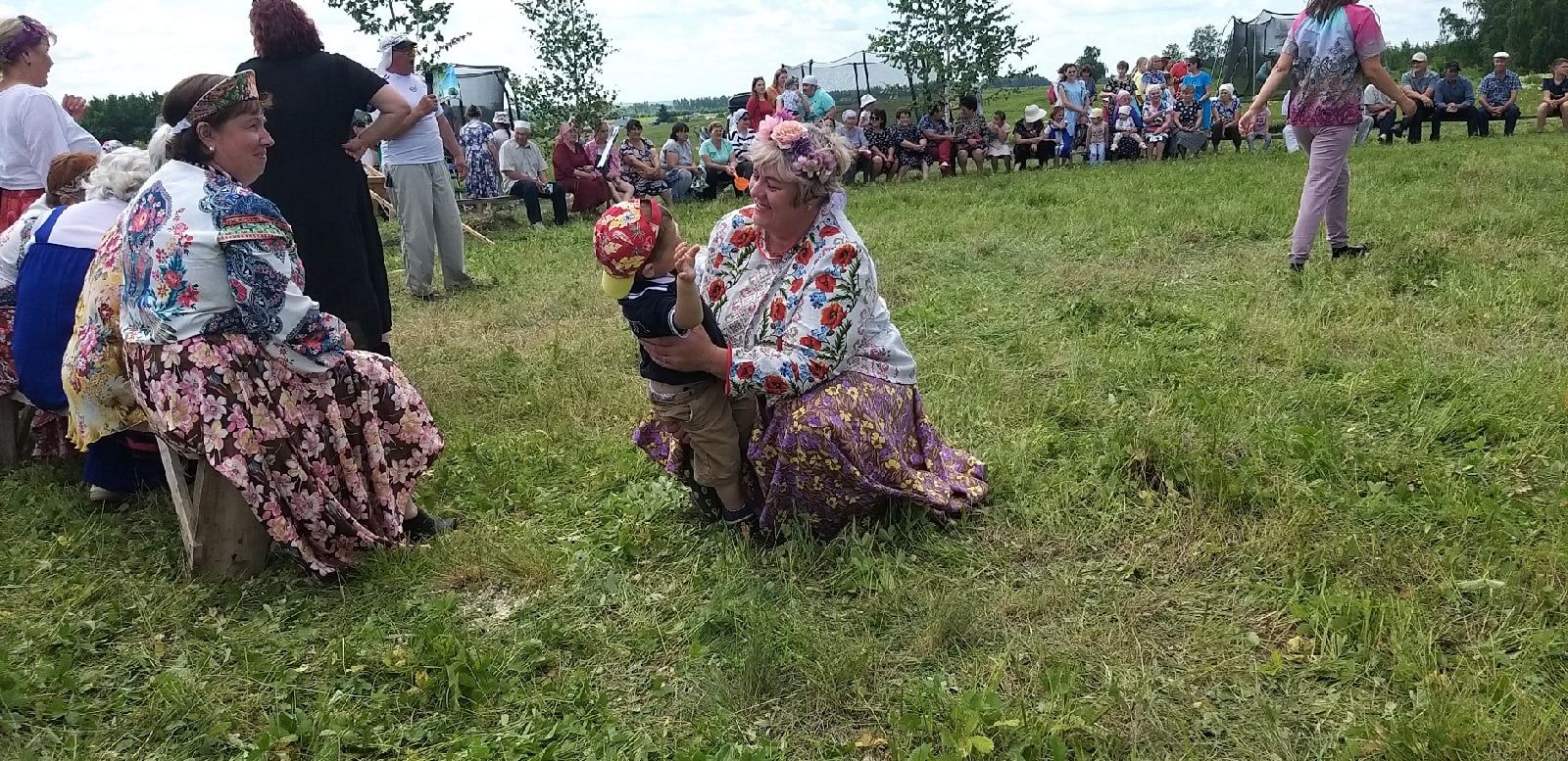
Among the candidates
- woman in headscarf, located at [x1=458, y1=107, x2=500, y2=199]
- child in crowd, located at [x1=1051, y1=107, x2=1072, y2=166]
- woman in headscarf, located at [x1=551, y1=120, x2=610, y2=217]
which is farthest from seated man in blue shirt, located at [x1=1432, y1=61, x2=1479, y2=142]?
woman in headscarf, located at [x1=458, y1=107, x2=500, y2=199]

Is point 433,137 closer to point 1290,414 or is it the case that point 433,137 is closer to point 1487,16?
point 1290,414

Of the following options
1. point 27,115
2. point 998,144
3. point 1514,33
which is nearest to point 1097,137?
point 998,144

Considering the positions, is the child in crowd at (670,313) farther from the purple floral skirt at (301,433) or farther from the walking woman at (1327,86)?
the walking woman at (1327,86)

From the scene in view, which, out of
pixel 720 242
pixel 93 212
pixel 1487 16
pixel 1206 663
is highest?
Result: pixel 1487 16

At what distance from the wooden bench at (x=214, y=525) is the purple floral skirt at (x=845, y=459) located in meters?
1.37

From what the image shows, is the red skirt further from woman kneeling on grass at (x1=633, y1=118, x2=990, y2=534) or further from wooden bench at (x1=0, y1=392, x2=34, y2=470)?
woman kneeling on grass at (x1=633, y1=118, x2=990, y2=534)

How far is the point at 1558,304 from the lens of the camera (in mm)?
5055

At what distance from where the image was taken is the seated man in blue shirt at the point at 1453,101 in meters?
15.7

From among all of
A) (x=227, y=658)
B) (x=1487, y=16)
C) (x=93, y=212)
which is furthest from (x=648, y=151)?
(x=1487, y=16)

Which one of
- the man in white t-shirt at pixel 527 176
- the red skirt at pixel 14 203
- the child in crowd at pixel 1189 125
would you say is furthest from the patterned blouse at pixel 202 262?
the child in crowd at pixel 1189 125

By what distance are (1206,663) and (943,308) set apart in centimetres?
383

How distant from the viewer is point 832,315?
123 inches

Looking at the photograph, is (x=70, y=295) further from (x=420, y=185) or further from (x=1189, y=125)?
(x=1189, y=125)

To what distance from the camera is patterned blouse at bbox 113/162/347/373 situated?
3.01m
